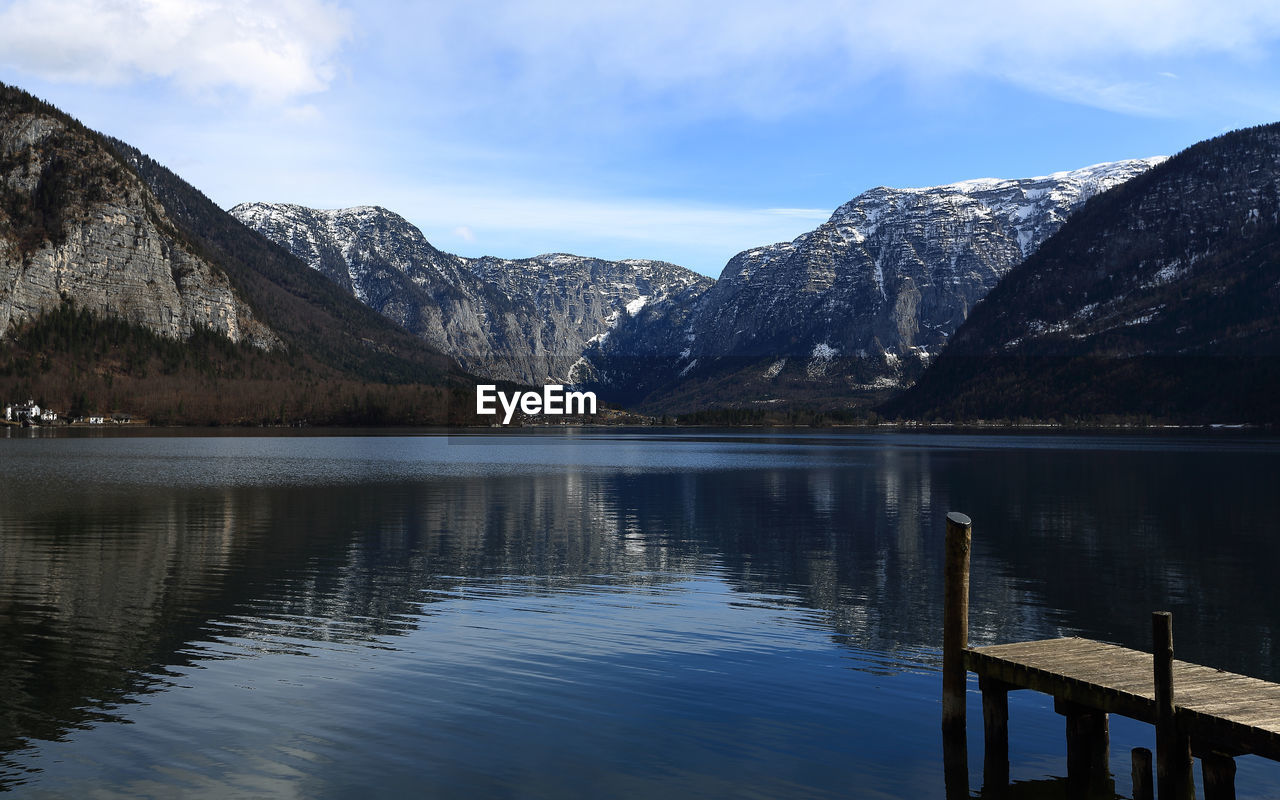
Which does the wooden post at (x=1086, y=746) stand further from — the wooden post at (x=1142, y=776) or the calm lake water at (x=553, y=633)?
the wooden post at (x=1142, y=776)

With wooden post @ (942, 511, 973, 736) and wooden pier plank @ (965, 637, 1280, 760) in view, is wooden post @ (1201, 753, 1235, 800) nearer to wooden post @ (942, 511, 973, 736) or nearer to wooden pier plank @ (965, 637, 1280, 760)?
wooden pier plank @ (965, 637, 1280, 760)

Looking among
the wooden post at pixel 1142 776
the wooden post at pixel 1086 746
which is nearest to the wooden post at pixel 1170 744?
the wooden post at pixel 1142 776

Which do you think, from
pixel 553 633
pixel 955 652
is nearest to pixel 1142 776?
pixel 955 652

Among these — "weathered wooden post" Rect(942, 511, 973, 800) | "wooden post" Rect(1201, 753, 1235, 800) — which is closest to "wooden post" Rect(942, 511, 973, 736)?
"weathered wooden post" Rect(942, 511, 973, 800)

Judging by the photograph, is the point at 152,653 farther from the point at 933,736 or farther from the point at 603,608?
the point at 933,736

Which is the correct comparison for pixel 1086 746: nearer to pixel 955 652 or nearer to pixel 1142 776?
pixel 1142 776

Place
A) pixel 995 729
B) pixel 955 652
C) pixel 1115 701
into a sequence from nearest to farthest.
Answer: pixel 1115 701, pixel 995 729, pixel 955 652

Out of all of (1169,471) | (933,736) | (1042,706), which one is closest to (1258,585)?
(1042,706)
